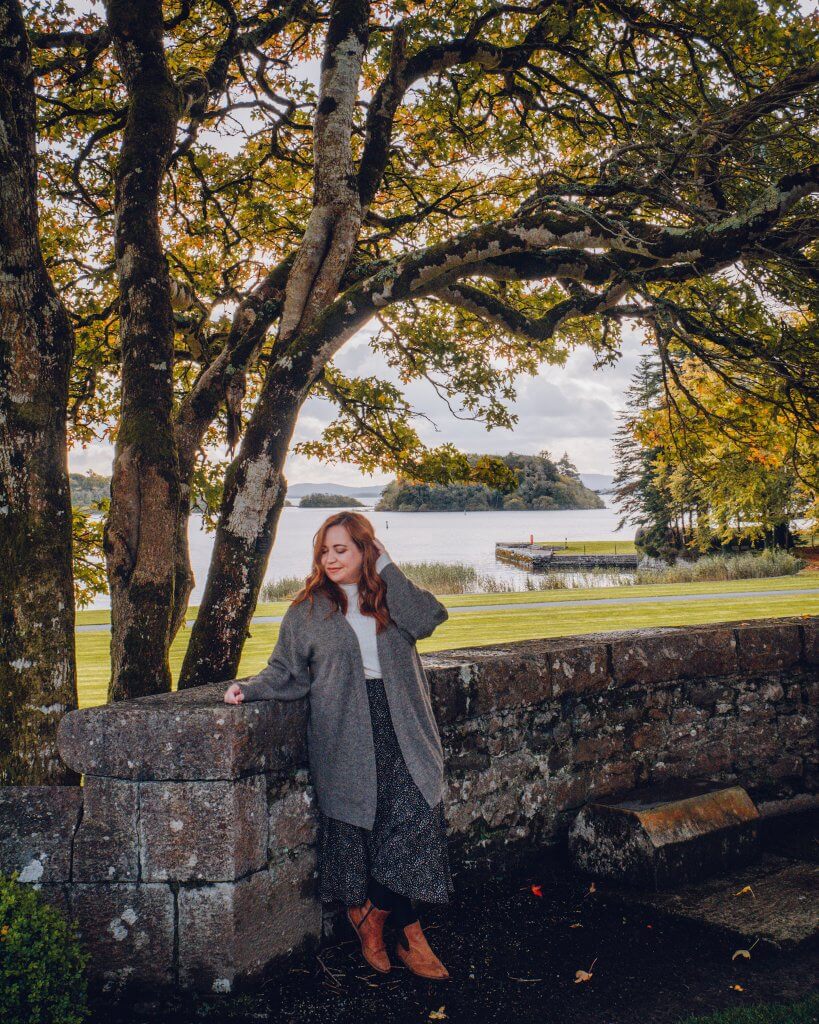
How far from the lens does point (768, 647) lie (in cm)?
525

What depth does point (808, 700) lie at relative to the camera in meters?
5.44

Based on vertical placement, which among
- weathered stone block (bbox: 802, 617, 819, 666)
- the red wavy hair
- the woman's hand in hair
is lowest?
weathered stone block (bbox: 802, 617, 819, 666)

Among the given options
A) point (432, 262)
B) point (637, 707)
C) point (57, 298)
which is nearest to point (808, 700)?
point (637, 707)

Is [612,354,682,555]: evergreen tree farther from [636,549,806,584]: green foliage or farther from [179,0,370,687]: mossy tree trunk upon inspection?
[179,0,370,687]: mossy tree trunk

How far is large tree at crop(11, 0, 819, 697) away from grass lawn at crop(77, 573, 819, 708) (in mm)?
3700

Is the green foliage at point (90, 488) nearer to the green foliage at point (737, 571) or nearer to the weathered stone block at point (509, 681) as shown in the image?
the weathered stone block at point (509, 681)

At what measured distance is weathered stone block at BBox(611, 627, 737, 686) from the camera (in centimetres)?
478

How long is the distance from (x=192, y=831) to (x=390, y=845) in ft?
2.75

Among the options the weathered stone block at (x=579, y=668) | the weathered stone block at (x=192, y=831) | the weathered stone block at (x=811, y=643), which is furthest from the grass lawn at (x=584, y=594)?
the weathered stone block at (x=192, y=831)

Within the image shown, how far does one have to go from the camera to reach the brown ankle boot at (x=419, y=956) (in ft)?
11.1

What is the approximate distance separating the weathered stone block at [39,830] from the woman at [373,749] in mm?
815

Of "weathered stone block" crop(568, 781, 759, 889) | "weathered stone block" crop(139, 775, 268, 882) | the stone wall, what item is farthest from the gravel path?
"weathered stone block" crop(139, 775, 268, 882)

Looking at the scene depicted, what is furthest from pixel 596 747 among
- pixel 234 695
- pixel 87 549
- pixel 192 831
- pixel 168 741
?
pixel 87 549

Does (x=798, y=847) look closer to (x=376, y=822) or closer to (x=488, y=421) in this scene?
(x=376, y=822)
